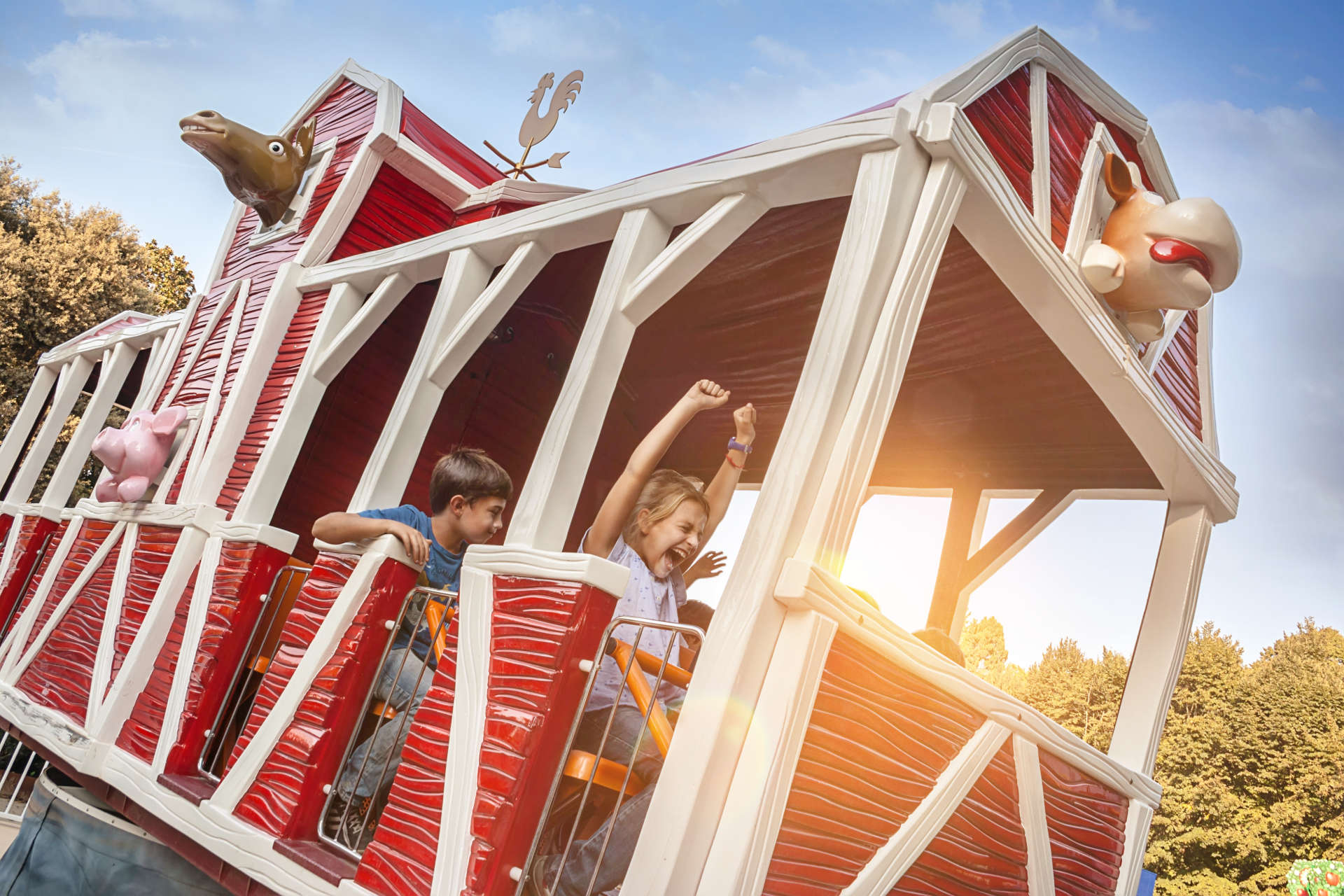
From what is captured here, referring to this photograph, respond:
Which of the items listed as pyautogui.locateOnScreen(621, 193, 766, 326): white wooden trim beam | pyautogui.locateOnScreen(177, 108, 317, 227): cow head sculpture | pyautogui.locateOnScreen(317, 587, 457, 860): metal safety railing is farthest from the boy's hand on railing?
pyautogui.locateOnScreen(177, 108, 317, 227): cow head sculpture

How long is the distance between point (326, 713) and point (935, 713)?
7.53ft

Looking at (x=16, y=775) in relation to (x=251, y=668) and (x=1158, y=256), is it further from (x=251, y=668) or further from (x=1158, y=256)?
(x=1158, y=256)

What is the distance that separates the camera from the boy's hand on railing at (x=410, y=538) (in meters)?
3.53

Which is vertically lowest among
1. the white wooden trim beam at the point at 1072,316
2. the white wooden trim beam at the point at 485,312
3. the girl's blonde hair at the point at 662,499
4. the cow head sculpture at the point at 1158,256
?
the girl's blonde hair at the point at 662,499

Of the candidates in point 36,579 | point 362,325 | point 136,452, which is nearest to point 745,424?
point 362,325

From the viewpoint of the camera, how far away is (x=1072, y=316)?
11.5 feet

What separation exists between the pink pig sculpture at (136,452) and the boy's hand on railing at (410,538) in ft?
9.43

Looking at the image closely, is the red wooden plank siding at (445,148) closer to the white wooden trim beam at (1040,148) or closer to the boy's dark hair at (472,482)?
the boy's dark hair at (472,482)

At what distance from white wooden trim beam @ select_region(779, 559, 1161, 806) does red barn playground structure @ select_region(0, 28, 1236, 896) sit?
0.02m

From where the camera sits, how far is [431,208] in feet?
22.8

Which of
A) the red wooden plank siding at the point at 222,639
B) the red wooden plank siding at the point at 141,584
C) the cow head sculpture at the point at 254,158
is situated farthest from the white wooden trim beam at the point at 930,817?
the cow head sculpture at the point at 254,158

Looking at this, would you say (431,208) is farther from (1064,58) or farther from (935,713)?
(935,713)

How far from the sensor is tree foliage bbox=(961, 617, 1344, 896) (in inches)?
861

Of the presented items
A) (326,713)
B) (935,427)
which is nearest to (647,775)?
(326,713)
